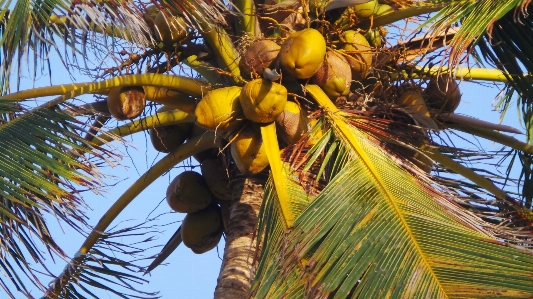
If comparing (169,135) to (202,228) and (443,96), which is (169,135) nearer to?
(202,228)

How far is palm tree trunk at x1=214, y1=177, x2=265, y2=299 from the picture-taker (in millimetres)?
4098

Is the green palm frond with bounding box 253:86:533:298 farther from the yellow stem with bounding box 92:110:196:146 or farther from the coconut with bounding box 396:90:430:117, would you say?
the yellow stem with bounding box 92:110:196:146

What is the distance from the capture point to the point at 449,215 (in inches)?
139

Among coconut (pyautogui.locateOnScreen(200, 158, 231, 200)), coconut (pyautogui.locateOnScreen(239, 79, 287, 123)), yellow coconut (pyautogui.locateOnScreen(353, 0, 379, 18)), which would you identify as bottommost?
coconut (pyautogui.locateOnScreen(239, 79, 287, 123))

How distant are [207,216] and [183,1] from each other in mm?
1681

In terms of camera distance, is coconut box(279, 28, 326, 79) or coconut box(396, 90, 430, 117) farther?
coconut box(396, 90, 430, 117)

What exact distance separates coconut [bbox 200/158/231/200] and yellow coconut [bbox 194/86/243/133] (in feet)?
2.78

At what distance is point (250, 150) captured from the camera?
13.5 feet

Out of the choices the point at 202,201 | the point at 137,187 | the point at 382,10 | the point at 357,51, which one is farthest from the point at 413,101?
the point at 137,187

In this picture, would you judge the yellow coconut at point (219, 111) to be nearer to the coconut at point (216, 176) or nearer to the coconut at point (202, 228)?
the coconut at point (216, 176)

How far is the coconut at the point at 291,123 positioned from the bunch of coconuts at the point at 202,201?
905 millimetres

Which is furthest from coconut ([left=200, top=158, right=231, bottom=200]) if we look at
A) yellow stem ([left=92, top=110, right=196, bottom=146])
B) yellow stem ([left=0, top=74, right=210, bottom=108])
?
yellow stem ([left=0, top=74, right=210, bottom=108])

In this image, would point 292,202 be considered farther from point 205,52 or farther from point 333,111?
point 205,52

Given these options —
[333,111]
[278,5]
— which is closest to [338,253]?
[333,111]
